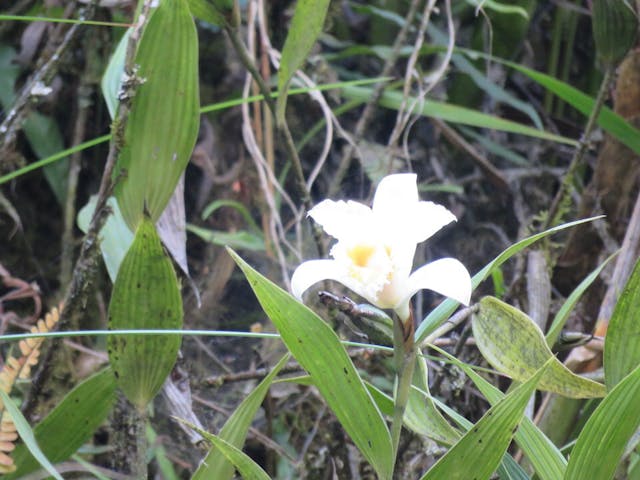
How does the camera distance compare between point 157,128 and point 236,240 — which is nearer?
point 157,128

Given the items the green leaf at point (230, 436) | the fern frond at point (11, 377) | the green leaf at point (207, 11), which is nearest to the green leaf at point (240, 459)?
the green leaf at point (230, 436)

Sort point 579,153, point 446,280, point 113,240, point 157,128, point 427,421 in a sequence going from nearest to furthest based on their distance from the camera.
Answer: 1. point 446,280
2. point 427,421
3. point 157,128
4. point 113,240
5. point 579,153

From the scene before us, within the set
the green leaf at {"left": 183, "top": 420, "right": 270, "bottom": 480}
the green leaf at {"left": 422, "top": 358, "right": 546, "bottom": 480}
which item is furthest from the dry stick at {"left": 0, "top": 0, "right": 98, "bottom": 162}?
the green leaf at {"left": 422, "top": 358, "right": 546, "bottom": 480}

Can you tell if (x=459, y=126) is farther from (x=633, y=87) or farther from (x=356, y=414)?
(x=356, y=414)

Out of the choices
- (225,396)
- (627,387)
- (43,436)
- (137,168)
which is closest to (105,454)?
(225,396)

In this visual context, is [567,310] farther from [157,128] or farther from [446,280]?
[157,128]

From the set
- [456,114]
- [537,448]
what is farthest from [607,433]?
[456,114]

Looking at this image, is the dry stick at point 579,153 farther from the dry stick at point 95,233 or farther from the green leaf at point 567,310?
the dry stick at point 95,233
